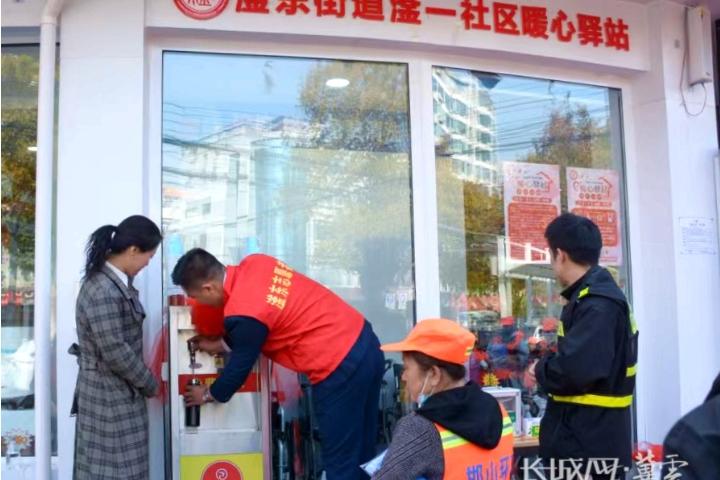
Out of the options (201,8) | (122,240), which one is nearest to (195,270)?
(122,240)

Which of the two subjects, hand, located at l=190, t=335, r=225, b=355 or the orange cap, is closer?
the orange cap

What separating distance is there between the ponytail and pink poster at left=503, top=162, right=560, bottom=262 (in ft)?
8.51

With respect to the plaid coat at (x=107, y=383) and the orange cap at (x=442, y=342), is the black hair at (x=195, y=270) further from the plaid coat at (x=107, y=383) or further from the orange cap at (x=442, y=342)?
the orange cap at (x=442, y=342)

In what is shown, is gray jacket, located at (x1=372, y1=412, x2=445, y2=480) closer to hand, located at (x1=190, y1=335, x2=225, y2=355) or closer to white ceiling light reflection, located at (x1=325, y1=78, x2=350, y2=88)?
hand, located at (x1=190, y1=335, x2=225, y2=355)

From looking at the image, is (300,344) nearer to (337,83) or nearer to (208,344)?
(208,344)

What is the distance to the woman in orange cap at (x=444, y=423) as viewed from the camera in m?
2.09

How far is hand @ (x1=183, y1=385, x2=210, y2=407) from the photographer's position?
379 cm

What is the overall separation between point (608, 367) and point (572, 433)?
12.0 inches

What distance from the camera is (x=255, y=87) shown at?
15.5 feet

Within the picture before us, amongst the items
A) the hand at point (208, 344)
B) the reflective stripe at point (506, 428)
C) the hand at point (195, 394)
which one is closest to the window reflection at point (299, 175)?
the hand at point (208, 344)

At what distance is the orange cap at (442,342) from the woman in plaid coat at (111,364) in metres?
1.71

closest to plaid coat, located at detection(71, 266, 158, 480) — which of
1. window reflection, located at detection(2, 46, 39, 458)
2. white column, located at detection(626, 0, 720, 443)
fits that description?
window reflection, located at detection(2, 46, 39, 458)

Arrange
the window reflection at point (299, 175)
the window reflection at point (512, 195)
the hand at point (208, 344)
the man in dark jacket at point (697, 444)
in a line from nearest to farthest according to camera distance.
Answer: the man in dark jacket at point (697, 444) < the hand at point (208, 344) < the window reflection at point (299, 175) < the window reflection at point (512, 195)

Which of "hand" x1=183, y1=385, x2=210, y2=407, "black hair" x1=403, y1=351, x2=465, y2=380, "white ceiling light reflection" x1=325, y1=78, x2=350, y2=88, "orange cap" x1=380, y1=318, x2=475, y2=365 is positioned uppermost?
"white ceiling light reflection" x1=325, y1=78, x2=350, y2=88
